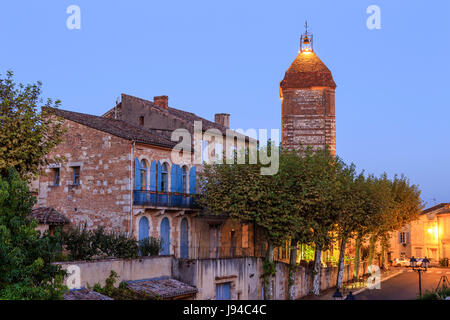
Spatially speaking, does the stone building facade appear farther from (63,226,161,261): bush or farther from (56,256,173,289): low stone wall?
(63,226,161,261): bush

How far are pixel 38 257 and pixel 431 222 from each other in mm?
75223

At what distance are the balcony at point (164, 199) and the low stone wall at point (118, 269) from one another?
4.38 metres

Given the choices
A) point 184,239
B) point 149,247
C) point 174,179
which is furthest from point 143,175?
point 184,239

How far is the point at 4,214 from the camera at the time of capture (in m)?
15.9

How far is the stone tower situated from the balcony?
73.5 ft

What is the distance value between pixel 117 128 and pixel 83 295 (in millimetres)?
14982

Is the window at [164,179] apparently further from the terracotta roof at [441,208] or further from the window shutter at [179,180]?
the terracotta roof at [441,208]

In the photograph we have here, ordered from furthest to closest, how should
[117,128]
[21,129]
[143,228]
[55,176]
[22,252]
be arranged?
1. [55,176]
2. [117,128]
3. [143,228]
4. [21,129]
5. [22,252]

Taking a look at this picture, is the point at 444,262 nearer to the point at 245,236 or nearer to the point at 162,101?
the point at 245,236

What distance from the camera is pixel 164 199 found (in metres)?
34.5

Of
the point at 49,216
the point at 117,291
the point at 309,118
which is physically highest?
the point at 309,118

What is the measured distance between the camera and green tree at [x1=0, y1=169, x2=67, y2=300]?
1466cm
